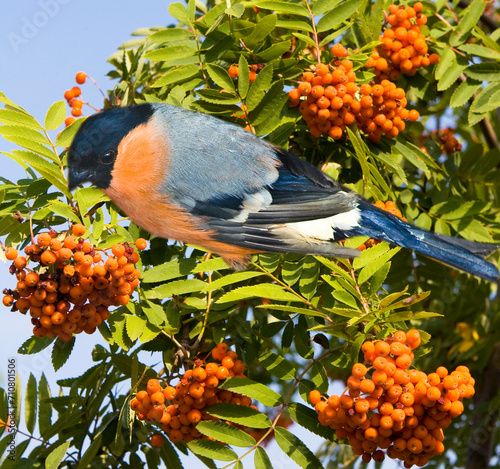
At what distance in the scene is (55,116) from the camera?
221 centimetres

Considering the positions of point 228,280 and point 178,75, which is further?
point 178,75

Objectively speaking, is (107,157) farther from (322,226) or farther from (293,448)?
(293,448)

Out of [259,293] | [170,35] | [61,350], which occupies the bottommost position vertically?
[61,350]

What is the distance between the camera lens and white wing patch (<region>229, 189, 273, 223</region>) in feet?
6.73

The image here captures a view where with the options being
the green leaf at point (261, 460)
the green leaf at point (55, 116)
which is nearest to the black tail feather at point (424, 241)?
the green leaf at point (261, 460)

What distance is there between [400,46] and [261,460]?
1.59 metres

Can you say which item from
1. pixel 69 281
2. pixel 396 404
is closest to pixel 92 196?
pixel 69 281

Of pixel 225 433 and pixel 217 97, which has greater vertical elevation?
pixel 217 97

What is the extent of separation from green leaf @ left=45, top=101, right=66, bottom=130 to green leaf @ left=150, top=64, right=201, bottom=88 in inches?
12.9

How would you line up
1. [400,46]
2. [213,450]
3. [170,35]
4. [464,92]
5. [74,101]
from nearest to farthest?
[213,450]
[74,101]
[170,35]
[400,46]
[464,92]

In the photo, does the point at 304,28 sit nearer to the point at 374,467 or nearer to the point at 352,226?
the point at 352,226

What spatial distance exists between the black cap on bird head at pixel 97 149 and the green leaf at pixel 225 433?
0.77 meters

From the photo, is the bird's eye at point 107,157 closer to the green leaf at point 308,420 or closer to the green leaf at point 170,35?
the green leaf at point 170,35

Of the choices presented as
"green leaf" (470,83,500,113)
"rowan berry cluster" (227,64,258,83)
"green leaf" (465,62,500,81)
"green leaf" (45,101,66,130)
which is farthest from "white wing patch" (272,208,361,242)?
"green leaf" (465,62,500,81)
